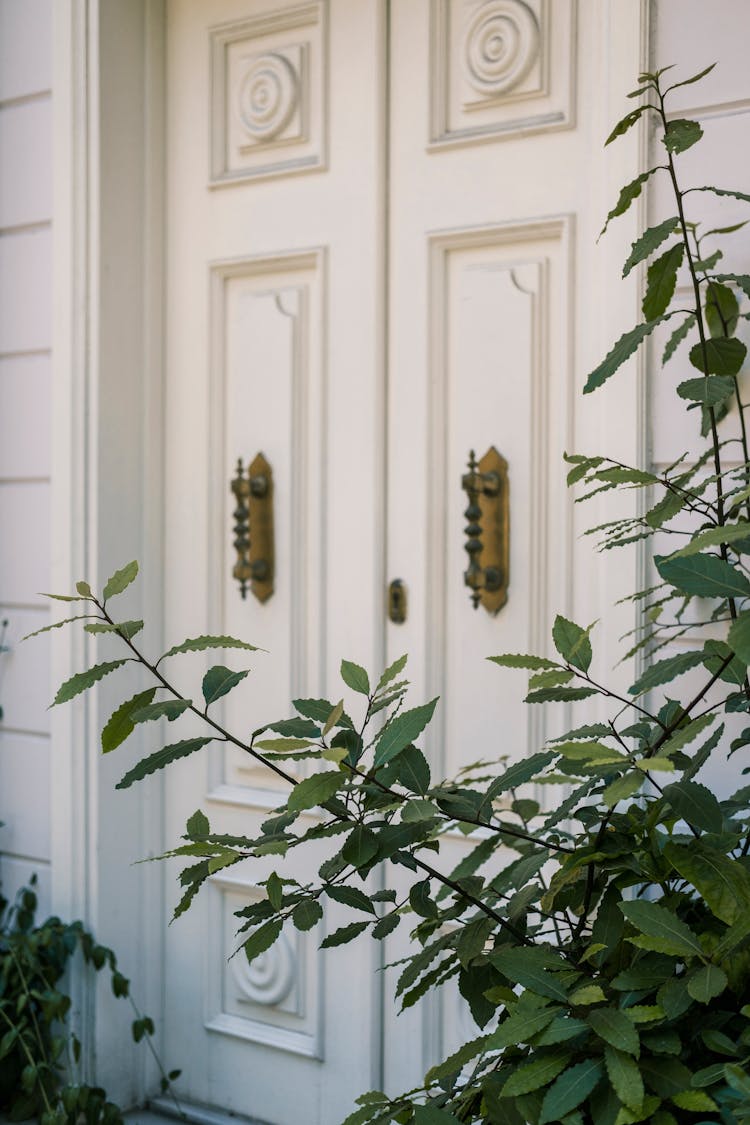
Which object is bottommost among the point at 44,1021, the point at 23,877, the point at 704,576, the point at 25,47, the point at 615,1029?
the point at 44,1021

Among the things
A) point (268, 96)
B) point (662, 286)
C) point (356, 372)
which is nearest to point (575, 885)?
point (662, 286)

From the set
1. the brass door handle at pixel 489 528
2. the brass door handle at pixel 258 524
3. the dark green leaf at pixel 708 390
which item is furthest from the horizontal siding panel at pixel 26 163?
the dark green leaf at pixel 708 390

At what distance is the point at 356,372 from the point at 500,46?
636 millimetres

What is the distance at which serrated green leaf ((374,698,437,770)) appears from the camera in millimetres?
1021

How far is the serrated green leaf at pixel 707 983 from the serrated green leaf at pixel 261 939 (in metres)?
0.35

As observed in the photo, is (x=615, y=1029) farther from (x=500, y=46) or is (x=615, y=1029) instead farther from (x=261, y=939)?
(x=500, y=46)

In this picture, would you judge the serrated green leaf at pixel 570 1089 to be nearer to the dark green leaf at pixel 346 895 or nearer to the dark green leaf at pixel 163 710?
the dark green leaf at pixel 346 895

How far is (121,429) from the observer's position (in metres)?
2.45

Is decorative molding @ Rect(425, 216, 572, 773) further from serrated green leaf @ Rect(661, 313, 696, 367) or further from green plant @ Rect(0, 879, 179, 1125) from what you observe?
green plant @ Rect(0, 879, 179, 1125)

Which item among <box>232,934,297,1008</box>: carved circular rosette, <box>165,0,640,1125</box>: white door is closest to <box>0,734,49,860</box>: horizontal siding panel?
<box>165,0,640,1125</box>: white door

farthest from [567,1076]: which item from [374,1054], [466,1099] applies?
[374,1054]

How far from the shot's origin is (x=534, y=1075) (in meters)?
0.95

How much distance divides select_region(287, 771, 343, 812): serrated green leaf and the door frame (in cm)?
151

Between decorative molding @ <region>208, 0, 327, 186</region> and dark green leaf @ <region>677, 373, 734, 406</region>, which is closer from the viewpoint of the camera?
dark green leaf @ <region>677, 373, 734, 406</region>
